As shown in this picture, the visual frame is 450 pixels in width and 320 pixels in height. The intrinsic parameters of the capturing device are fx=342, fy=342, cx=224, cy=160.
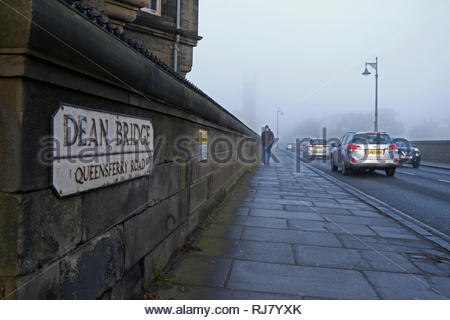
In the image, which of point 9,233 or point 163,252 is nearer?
point 9,233

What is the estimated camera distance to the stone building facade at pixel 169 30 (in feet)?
48.0

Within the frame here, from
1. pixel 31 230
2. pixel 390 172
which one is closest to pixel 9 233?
pixel 31 230

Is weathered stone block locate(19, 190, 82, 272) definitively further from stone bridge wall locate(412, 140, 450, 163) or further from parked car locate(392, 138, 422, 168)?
stone bridge wall locate(412, 140, 450, 163)

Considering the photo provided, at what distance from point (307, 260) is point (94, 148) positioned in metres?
2.79

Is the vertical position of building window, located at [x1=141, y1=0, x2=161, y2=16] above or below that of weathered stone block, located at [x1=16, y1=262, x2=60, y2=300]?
above

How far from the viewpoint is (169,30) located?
15.4 meters

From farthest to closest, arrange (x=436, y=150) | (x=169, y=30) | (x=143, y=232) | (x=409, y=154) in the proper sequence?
(x=436, y=150)
(x=409, y=154)
(x=169, y=30)
(x=143, y=232)

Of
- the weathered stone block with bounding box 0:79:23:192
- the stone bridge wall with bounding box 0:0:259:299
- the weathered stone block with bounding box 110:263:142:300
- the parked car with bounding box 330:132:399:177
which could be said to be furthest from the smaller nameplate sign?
the parked car with bounding box 330:132:399:177

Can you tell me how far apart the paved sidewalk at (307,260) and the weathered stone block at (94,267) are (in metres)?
0.73

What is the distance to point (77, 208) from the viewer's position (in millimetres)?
1861

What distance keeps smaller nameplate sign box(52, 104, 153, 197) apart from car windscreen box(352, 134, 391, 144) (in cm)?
Answer: 1333

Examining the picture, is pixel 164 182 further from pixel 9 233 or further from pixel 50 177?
pixel 9 233

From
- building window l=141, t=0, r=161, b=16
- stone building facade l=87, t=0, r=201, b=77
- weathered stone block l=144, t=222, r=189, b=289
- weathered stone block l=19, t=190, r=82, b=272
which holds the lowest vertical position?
weathered stone block l=144, t=222, r=189, b=289

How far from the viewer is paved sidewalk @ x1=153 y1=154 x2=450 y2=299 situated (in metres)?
3.04
